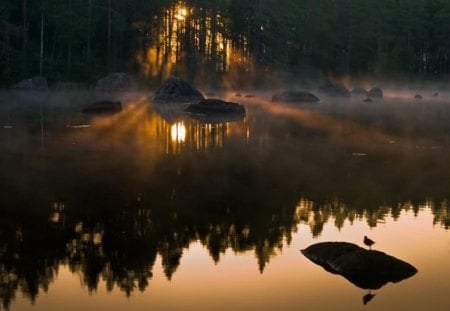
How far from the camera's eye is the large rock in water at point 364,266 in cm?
1295

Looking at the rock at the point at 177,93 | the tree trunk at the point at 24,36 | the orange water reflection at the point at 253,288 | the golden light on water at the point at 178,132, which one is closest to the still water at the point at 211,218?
the orange water reflection at the point at 253,288

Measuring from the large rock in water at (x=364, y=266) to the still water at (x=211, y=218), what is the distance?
0.22m

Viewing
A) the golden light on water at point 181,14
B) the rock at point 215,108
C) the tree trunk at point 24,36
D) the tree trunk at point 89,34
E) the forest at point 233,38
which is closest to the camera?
the rock at point 215,108

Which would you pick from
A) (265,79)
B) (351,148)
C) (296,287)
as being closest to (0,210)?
(296,287)

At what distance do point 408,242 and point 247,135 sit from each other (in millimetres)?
21808

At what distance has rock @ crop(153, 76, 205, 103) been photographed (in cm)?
6456

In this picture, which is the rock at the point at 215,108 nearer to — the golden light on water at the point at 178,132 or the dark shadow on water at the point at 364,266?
the golden light on water at the point at 178,132

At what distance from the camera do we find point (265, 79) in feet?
331

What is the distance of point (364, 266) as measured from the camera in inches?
520

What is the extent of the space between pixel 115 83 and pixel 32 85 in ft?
35.0

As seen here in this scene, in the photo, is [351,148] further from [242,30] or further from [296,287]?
[242,30]

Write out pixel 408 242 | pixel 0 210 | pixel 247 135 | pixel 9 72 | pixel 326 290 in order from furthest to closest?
pixel 9 72
pixel 247 135
pixel 0 210
pixel 408 242
pixel 326 290

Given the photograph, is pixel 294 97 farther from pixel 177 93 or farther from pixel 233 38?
pixel 233 38

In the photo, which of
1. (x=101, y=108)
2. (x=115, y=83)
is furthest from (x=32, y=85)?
(x=101, y=108)
